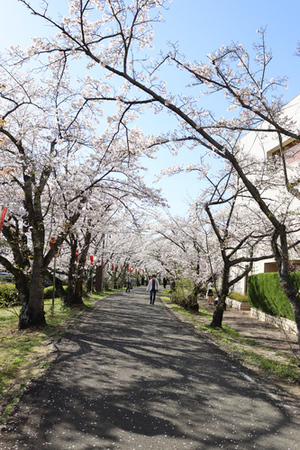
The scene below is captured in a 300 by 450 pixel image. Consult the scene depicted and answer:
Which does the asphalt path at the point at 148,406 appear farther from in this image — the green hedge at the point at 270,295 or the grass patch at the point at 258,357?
the green hedge at the point at 270,295

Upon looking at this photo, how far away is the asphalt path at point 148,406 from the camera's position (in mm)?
3518

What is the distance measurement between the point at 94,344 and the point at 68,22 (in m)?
6.74

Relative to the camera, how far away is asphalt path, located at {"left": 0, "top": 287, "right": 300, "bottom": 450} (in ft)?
11.5

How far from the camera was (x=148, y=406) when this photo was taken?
4445mm

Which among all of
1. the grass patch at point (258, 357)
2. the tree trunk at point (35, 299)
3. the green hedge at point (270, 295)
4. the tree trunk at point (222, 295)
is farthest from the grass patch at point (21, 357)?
the green hedge at point (270, 295)

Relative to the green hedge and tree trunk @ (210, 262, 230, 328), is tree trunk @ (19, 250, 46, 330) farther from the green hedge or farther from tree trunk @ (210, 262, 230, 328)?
the green hedge

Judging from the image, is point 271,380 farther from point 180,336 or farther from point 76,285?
point 76,285

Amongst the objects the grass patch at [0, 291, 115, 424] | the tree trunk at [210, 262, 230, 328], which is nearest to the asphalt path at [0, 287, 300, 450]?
the grass patch at [0, 291, 115, 424]

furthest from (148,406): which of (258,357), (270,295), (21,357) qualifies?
(270,295)

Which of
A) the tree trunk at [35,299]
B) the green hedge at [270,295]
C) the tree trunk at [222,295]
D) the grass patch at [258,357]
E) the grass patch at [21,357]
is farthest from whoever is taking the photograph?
the green hedge at [270,295]

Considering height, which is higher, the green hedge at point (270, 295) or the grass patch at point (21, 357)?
the green hedge at point (270, 295)

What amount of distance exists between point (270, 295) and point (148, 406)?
1309cm

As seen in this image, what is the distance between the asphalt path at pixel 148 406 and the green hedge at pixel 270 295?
23.4ft

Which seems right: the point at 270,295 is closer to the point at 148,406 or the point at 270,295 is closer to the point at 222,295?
the point at 222,295
